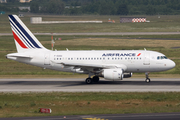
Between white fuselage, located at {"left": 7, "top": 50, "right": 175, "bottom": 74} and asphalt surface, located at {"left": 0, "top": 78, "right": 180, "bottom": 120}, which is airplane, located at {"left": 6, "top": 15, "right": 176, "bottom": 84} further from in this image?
asphalt surface, located at {"left": 0, "top": 78, "right": 180, "bottom": 120}

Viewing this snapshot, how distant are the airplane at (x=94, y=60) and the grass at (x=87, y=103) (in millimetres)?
7879

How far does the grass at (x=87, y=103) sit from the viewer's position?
29.5m

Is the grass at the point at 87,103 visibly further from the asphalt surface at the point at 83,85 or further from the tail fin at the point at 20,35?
the tail fin at the point at 20,35

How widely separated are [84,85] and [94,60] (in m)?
4.23

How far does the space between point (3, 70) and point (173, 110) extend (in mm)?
41049

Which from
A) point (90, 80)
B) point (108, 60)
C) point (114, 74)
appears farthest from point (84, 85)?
point (108, 60)

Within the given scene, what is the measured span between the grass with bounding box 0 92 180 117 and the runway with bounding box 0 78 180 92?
10.1 feet

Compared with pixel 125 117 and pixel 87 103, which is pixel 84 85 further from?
pixel 125 117

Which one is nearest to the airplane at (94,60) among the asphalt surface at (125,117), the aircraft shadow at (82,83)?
the aircraft shadow at (82,83)

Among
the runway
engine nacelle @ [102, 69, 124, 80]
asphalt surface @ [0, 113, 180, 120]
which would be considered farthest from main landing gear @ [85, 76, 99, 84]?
asphalt surface @ [0, 113, 180, 120]

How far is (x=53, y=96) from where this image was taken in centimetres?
3747

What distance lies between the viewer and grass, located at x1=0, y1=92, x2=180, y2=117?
29.5 metres

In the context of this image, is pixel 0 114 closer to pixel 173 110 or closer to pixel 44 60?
pixel 173 110

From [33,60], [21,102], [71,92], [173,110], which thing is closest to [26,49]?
[33,60]
